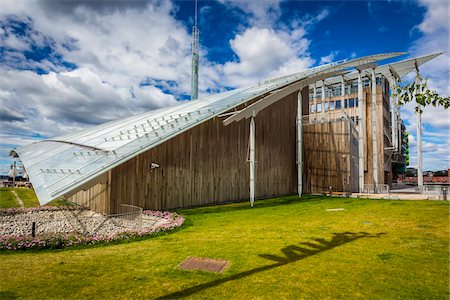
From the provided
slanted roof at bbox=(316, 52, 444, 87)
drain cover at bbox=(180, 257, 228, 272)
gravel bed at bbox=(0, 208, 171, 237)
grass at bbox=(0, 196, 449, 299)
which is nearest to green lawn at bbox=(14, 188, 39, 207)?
gravel bed at bbox=(0, 208, 171, 237)

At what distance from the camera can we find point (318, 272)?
7.52 meters

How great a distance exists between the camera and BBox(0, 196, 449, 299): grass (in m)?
6.50

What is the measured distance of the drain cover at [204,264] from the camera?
7965mm

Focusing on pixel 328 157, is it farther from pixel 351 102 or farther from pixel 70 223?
pixel 70 223

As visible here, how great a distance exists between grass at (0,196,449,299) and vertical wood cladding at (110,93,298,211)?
234 inches

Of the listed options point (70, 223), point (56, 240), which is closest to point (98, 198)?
point (70, 223)

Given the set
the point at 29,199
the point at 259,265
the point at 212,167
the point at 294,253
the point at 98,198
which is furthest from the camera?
the point at 29,199

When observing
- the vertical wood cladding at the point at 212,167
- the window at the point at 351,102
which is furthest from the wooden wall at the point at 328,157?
the window at the point at 351,102

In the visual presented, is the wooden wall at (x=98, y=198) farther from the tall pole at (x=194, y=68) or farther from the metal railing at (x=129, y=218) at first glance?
the tall pole at (x=194, y=68)

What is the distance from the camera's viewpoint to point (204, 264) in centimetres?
830

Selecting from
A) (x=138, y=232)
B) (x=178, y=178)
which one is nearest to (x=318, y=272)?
(x=138, y=232)

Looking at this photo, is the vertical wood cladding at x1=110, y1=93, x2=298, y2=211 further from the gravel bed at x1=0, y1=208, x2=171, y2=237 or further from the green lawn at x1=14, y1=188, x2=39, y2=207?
the green lawn at x1=14, y1=188, x2=39, y2=207

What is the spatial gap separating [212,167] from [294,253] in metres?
13.5

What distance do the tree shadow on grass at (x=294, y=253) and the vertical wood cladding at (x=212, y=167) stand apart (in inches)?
436
